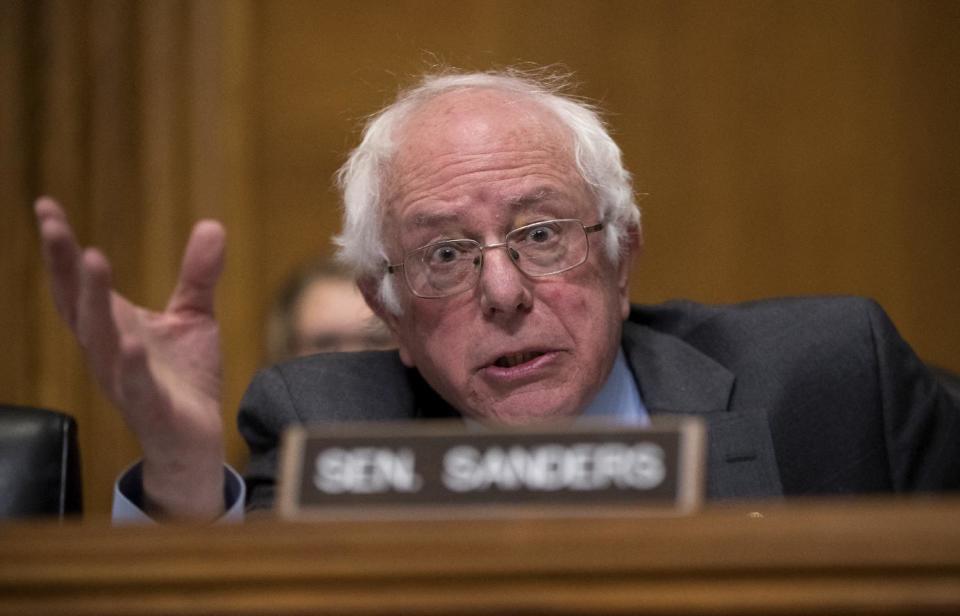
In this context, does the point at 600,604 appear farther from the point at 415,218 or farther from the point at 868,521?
the point at 415,218

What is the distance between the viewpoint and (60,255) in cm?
117

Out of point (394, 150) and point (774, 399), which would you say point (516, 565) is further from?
point (394, 150)

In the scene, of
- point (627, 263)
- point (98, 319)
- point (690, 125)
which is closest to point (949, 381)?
point (627, 263)

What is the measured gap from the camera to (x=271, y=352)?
304cm


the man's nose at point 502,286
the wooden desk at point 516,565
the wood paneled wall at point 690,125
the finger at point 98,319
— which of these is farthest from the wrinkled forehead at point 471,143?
the wood paneled wall at point 690,125

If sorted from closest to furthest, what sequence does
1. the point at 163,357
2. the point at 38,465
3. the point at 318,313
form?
the point at 163,357, the point at 38,465, the point at 318,313

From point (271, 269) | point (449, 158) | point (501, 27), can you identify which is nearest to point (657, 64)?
point (501, 27)

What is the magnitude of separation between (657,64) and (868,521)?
2.69 metres

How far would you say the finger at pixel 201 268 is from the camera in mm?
1248

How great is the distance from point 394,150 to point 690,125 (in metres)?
1.58

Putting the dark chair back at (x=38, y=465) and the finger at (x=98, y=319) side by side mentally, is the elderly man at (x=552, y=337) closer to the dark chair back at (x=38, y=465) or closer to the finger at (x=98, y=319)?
the dark chair back at (x=38, y=465)

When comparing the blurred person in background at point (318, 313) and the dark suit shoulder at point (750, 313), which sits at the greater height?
the dark suit shoulder at point (750, 313)

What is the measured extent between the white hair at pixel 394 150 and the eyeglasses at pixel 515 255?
8 cm

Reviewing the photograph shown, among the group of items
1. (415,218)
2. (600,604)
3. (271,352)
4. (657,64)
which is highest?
(657,64)
